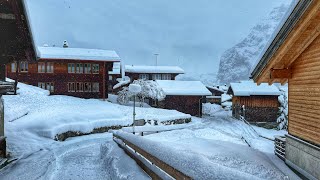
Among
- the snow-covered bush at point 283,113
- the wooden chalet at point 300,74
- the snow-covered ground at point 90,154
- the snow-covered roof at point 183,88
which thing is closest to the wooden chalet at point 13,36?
the snow-covered ground at point 90,154

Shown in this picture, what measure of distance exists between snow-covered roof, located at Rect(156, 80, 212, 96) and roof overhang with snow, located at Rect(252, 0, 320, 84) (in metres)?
28.0

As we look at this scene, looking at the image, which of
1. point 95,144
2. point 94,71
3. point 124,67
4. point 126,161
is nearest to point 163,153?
point 126,161

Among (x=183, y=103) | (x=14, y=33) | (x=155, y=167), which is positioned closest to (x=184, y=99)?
(x=183, y=103)

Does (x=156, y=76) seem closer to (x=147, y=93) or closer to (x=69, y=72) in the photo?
(x=147, y=93)

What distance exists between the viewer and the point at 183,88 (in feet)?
141

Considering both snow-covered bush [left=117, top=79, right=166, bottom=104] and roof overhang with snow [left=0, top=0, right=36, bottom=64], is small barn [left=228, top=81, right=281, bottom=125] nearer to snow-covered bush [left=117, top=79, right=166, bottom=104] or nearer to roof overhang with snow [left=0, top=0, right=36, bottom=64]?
snow-covered bush [left=117, top=79, right=166, bottom=104]

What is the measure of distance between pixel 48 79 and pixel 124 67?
17.8m

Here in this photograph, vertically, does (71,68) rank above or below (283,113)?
above

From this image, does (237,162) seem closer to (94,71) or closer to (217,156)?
(217,156)

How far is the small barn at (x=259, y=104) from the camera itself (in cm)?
3988

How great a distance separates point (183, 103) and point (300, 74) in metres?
30.6

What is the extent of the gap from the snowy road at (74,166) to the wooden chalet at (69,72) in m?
26.1

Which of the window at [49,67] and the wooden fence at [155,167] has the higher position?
the window at [49,67]

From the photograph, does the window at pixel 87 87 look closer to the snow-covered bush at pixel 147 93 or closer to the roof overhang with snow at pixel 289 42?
the snow-covered bush at pixel 147 93
